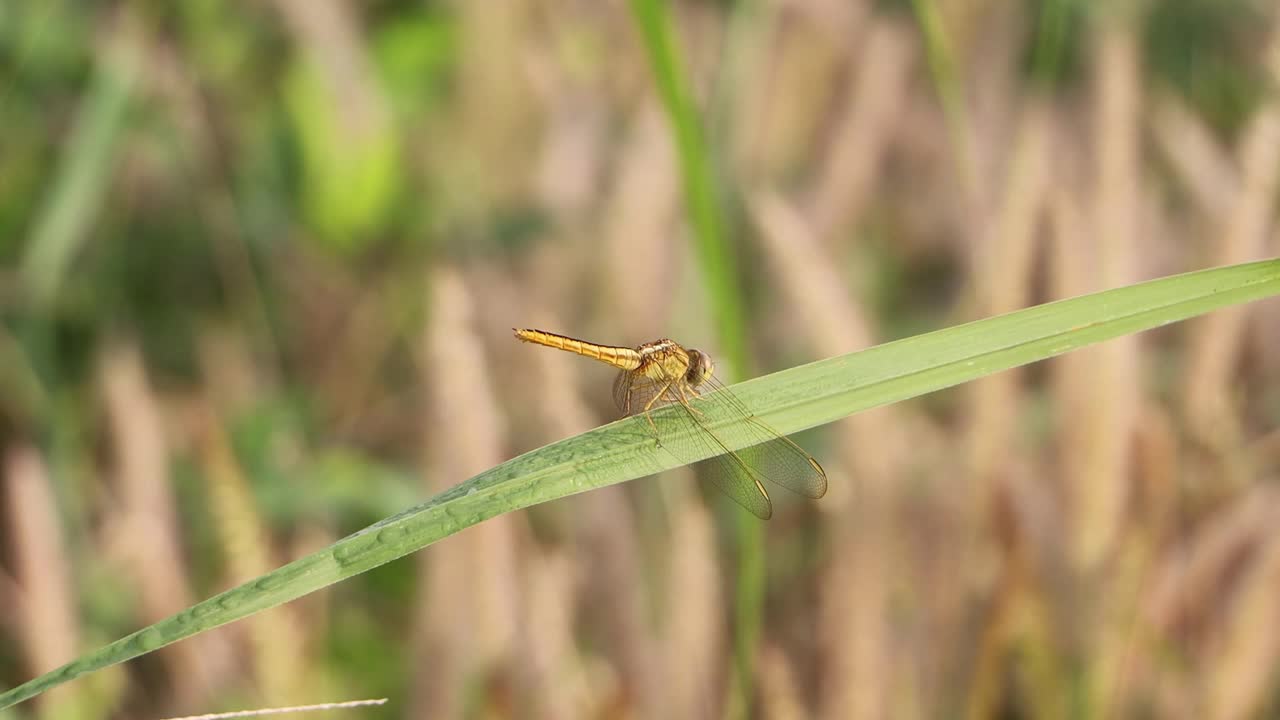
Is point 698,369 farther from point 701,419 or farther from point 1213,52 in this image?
point 1213,52

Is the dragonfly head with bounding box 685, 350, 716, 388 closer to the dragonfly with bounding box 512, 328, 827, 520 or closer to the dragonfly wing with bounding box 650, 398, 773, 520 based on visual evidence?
the dragonfly with bounding box 512, 328, 827, 520

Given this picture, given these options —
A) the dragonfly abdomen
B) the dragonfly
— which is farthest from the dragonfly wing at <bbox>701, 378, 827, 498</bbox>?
the dragonfly abdomen

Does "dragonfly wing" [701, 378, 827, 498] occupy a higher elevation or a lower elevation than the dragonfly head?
lower

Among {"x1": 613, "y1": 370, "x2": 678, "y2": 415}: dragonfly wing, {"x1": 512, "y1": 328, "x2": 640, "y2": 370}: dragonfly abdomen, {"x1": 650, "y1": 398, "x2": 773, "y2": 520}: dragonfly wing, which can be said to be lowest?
{"x1": 650, "y1": 398, "x2": 773, "y2": 520}: dragonfly wing

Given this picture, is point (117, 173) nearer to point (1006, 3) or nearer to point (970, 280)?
point (970, 280)

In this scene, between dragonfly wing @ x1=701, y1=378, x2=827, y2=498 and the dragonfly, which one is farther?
dragonfly wing @ x1=701, y1=378, x2=827, y2=498

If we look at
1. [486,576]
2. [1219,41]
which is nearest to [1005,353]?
[486,576]

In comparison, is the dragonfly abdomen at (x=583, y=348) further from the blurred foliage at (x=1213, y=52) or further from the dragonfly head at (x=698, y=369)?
the blurred foliage at (x=1213, y=52)
